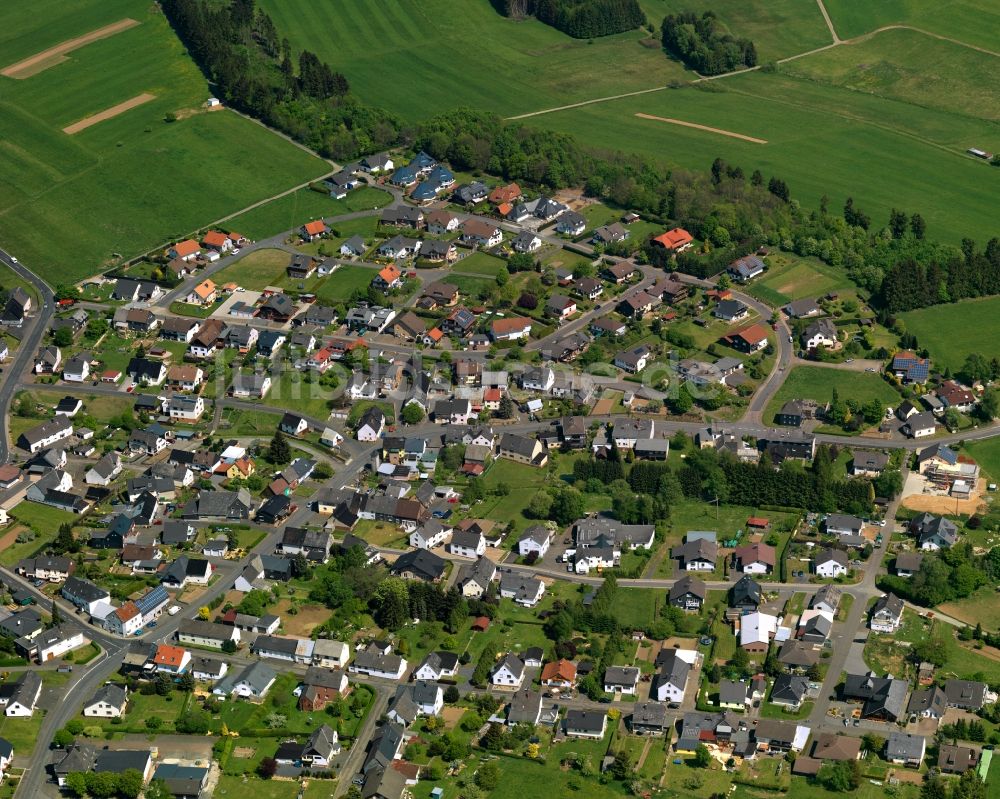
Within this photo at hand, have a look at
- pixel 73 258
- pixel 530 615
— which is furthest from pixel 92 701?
pixel 73 258

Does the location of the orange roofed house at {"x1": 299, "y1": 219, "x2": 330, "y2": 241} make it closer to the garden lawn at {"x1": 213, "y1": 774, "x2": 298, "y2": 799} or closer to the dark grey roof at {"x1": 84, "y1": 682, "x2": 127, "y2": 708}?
the dark grey roof at {"x1": 84, "y1": 682, "x2": 127, "y2": 708}

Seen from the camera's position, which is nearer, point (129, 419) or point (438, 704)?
point (438, 704)

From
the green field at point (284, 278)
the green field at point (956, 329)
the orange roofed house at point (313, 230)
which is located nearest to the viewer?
the green field at point (956, 329)

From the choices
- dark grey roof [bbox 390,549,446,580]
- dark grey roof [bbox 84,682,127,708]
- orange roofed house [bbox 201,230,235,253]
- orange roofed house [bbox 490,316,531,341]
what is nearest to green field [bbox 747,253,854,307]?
orange roofed house [bbox 490,316,531,341]

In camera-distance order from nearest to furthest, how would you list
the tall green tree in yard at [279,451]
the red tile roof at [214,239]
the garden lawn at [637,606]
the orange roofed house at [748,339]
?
the garden lawn at [637,606] → the tall green tree in yard at [279,451] → the orange roofed house at [748,339] → the red tile roof at [214,239]

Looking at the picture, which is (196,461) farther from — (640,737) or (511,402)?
(640,737)

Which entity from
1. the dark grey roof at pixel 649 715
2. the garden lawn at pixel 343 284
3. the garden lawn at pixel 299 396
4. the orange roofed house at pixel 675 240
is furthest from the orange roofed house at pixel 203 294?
the dark grey roof at pixel 649 715

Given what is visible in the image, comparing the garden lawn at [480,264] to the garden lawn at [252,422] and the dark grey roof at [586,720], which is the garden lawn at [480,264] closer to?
the garden lawn at [252,422]
